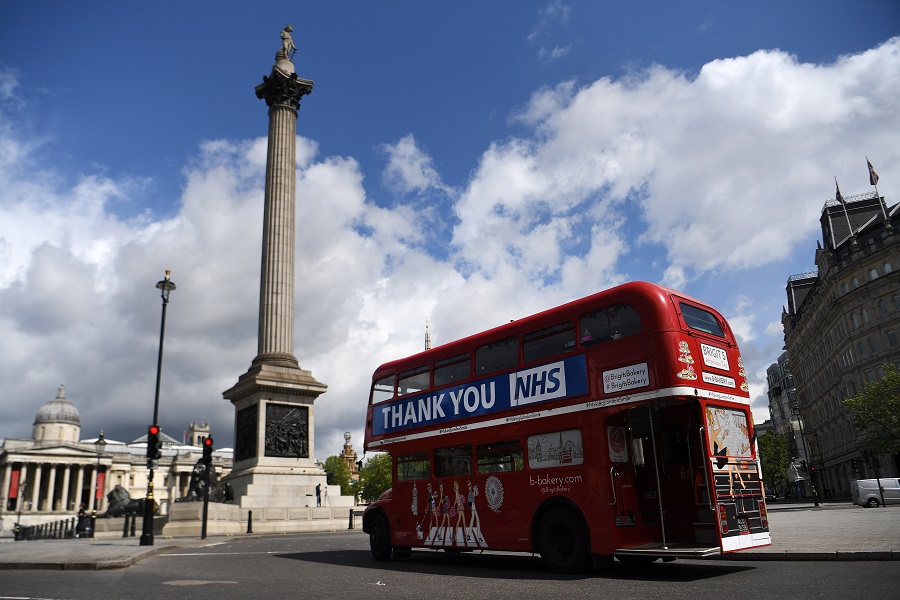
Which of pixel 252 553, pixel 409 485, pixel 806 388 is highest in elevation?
pixel 806 388

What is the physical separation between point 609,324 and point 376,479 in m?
104

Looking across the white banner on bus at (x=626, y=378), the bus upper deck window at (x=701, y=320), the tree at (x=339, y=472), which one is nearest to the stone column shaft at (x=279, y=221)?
the white banner on bus at (x=626, y=378)

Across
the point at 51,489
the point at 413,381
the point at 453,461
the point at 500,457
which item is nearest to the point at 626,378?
the point at 500,457

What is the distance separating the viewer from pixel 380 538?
52.0 ft

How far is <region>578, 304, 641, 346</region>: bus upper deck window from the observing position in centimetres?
1099

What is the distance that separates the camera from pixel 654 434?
1181 centimetres

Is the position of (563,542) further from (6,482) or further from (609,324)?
(6,482)

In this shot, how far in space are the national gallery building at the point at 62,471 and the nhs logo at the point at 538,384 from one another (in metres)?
84.8

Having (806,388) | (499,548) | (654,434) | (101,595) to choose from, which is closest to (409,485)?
(499,548)

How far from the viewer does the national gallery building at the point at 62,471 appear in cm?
9200

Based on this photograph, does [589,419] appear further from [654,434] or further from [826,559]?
[826,559]

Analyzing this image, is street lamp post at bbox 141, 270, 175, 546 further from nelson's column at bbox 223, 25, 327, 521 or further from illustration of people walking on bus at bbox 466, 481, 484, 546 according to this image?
illustration of people walking on bus at bbox 466, 481, 484, 546

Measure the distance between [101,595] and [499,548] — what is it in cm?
694

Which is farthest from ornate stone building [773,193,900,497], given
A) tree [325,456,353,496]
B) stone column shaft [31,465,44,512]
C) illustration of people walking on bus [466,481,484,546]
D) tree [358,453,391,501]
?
stone column shaft [31,465,44,512]
